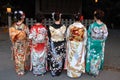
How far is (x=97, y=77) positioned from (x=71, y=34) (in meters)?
1.34

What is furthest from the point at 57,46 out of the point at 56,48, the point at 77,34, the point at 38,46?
the point at 77,34

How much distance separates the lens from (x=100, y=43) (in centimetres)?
787

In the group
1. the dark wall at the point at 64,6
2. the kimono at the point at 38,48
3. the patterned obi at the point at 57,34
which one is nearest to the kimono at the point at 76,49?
the patterned obi at the point at 57,34

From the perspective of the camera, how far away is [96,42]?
7.84 meters

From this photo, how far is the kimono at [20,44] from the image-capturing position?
7.81 metres

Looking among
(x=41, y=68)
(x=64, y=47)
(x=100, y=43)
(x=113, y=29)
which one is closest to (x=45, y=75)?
(x=41, y=68)

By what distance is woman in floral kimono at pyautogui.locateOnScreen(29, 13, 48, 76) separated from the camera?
7727 millimetres

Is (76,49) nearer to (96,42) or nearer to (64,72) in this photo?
(96,42)

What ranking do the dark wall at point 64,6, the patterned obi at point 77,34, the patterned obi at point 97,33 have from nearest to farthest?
the patterned obi at point 77,34
the patterned obi at point 97,33
the dark wall at point 64,6

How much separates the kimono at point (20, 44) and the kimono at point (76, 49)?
1.14m

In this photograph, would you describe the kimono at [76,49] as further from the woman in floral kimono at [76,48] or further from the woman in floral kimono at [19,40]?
the woman in floral kimono at [19,40]

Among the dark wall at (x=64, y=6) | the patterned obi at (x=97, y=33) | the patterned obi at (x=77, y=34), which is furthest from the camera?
the dark wall at (x=64, y=6)

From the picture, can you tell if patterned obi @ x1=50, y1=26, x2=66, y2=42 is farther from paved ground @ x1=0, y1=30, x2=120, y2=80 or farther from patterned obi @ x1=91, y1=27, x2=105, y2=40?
paved ground @ x1=0, y1=30, x2=120, y2=80

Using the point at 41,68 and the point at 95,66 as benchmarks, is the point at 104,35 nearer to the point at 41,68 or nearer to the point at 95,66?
the point at 95,66
